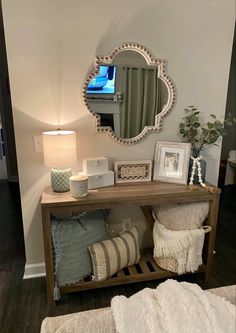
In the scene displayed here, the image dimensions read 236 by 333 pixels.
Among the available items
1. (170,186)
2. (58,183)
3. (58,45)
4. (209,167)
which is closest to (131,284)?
(170,186)

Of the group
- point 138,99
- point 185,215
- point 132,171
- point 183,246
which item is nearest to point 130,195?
point 132,171

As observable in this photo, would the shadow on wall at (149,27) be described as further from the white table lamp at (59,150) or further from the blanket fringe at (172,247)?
the blanket fringe at (172,247)

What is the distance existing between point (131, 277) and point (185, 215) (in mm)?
633

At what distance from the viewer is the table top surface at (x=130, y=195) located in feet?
5.50

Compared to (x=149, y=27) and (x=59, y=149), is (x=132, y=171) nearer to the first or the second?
(x=59, y=149)

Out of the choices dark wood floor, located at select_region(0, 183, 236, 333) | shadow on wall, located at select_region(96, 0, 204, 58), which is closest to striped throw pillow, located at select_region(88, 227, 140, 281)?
dark wood floor, located at select_region(0, 183, 236, 333)

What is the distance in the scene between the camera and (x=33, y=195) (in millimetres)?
1967

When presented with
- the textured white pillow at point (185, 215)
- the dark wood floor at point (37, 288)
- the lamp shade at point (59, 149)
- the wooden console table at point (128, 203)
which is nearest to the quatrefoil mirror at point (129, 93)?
the lamp shade at point (59, 149)

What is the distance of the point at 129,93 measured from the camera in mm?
1980

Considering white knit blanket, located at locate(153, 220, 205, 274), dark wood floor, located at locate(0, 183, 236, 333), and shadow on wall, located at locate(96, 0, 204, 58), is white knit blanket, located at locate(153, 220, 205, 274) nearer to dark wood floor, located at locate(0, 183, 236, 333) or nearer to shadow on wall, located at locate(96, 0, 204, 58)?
dark wood floor, located at locate(0, 183, 236, 333)

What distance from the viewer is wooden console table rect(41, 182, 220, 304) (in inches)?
65.3

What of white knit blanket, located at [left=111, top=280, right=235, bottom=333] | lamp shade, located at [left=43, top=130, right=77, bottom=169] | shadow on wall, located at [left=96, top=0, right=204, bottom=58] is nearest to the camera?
white knit blanket, located at [left=111, top=280, right=235, bottom=333]

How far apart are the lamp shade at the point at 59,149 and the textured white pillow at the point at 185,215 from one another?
824 mm

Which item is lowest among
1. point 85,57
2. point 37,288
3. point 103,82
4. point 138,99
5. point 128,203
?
point 37,288
